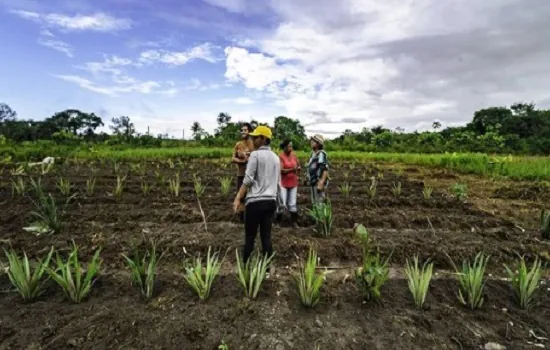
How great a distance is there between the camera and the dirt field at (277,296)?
9.79 feet

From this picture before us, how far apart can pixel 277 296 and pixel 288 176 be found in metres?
2.64

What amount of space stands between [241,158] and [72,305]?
10.4ft

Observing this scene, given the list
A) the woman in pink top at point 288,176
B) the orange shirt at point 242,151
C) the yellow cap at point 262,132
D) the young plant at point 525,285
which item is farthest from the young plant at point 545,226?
the orange shirt at point 242,151

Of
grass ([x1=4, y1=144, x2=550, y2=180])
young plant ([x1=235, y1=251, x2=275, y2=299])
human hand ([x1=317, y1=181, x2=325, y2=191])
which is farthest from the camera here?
grass ([x1=4, y1=144, x2=550, y2=180])

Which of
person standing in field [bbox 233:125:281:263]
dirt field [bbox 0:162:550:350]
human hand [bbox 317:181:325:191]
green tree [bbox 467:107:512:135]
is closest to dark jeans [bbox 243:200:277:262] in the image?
person standing in field [bbox 233:125:281:263]

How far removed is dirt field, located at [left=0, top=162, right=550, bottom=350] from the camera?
2.98 meters

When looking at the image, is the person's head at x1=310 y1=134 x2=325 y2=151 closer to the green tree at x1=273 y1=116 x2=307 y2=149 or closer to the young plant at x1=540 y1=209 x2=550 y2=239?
the young plant at x1=540 y1=209 x2=550 y2=239

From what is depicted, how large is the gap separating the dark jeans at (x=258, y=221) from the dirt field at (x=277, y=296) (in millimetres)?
371

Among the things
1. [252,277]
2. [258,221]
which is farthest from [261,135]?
[252,277]

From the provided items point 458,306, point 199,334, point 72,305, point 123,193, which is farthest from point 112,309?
point 123,193

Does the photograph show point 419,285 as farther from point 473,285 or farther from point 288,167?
point 288,167

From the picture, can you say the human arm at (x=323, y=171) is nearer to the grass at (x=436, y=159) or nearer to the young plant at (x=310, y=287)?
the young plant at (x=310, y=287)

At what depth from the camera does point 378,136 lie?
3055cm

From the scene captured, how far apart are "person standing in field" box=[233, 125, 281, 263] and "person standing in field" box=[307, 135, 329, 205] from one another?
1757 millimetres
